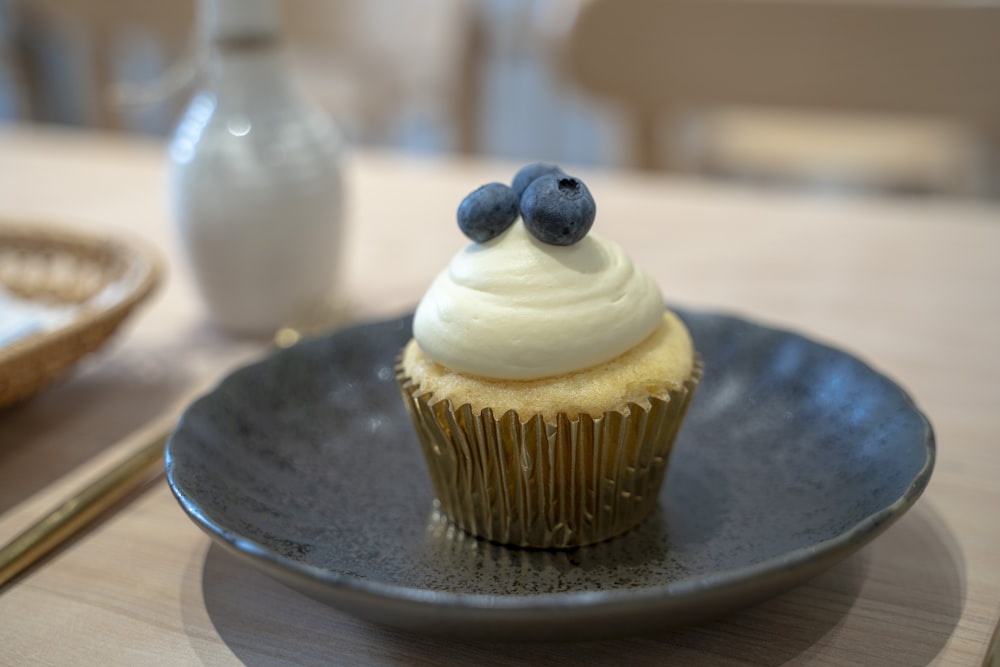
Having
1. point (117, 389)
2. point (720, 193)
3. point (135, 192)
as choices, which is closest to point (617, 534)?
point (117, 389)

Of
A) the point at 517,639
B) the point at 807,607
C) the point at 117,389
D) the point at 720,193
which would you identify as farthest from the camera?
the point at 720,193

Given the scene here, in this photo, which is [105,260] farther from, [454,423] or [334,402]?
[454,423]

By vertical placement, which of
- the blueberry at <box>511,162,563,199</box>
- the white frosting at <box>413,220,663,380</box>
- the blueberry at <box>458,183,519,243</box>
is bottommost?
the white frosting at <box>413,220,663,380</box>

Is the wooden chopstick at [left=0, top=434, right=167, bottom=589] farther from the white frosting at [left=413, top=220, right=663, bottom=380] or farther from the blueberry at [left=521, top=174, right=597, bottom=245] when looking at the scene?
the blueberry at [left=521, top=174, right=597, bottom=245]

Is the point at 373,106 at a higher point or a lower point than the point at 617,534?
lower

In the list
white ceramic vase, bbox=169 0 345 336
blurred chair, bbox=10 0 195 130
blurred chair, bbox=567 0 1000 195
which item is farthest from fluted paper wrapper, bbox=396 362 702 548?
blurred chair, bbox=10 0 195 130

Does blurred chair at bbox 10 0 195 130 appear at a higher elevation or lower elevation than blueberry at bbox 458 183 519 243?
lower
